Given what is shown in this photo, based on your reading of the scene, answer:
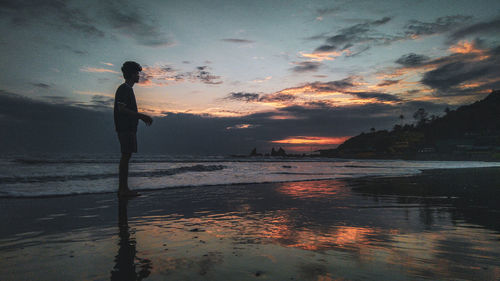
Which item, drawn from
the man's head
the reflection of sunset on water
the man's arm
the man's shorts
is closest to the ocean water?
the man's shorts

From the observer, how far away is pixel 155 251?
7.14 ft

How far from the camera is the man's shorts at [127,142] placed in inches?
221

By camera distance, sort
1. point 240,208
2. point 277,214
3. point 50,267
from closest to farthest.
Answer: point 50,267 < point 277,214 < point 240,208

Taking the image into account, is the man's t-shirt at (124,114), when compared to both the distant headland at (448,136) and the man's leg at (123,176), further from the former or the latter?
the distant headland at (448,136)

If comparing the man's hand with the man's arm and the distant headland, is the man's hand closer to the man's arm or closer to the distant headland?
the man's arm

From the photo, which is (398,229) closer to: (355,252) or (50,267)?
(355,252)

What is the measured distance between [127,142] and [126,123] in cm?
41

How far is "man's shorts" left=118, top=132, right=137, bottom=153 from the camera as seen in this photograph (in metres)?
5.61

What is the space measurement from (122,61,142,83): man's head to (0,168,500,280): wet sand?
298 cm

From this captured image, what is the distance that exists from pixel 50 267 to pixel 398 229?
329cm

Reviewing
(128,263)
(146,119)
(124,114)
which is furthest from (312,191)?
(128,263)

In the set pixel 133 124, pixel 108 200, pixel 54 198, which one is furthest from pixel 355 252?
pixel 54 198

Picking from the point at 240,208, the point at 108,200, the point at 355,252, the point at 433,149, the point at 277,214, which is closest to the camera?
the point at 355,252

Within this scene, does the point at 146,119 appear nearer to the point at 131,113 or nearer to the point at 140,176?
the point at 131,113
